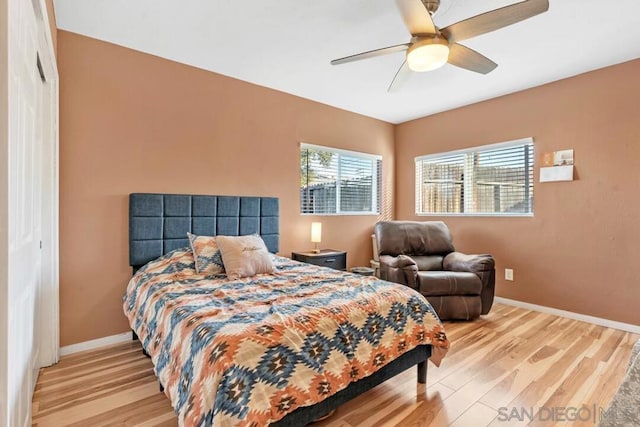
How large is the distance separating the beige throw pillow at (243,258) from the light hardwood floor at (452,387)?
93 cm

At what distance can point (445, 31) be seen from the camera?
6.48 feet

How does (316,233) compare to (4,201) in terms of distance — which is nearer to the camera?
(4,201)

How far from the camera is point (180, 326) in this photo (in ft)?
5.05

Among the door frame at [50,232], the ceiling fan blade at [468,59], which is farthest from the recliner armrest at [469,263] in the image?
the door frame at [50,232]

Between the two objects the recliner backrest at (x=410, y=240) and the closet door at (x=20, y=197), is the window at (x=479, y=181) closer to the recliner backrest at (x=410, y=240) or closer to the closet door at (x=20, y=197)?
the recliner backrest at (x=410, y=240)

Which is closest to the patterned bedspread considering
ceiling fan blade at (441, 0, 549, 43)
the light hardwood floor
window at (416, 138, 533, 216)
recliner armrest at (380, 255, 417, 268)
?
the light hardwood floor

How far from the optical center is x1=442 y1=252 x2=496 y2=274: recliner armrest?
3.27 m

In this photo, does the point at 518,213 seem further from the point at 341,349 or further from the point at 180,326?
the point at 180,326

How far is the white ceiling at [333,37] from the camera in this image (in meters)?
2.22

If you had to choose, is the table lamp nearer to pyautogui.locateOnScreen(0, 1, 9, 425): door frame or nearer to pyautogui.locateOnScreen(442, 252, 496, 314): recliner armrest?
pyautogui.locateOnScreen(442, 252, 496, 314): recliner armrest

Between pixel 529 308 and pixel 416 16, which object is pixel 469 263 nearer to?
pixel 529 308

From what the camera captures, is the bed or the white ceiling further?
the white ceiling

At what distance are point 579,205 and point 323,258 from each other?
281 cm

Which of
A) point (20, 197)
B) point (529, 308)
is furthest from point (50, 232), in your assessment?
point (529, 308)
